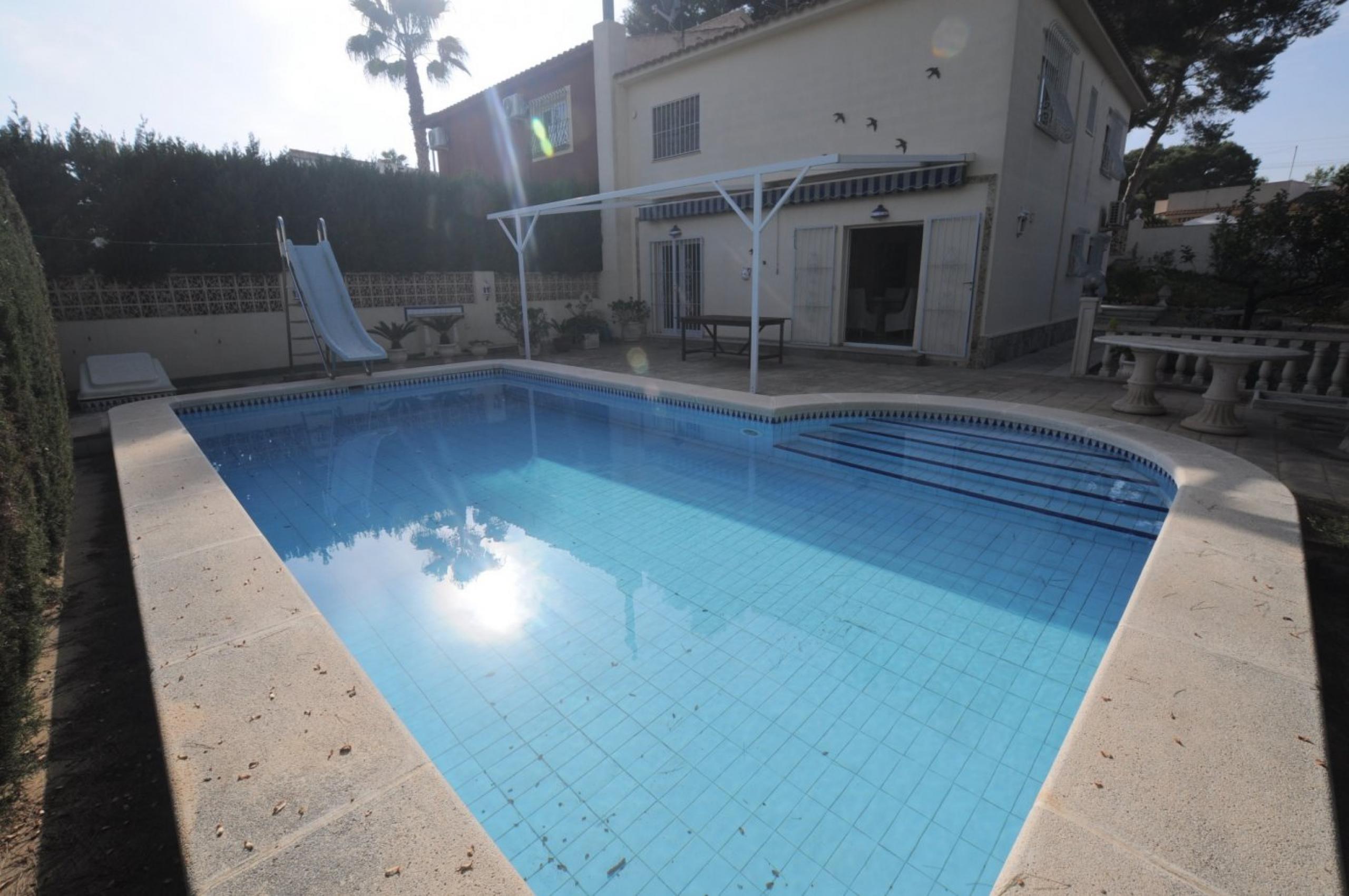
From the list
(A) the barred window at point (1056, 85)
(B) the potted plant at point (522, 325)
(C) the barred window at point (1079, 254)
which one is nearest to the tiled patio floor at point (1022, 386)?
(B) the potted plant at point (522, 325)

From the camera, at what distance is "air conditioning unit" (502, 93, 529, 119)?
15609 mm

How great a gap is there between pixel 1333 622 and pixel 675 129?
12.1 m

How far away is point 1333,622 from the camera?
2.97m

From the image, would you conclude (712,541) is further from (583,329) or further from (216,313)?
(216,313)

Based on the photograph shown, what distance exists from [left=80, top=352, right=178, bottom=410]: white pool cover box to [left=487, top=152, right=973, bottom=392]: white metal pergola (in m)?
5.07

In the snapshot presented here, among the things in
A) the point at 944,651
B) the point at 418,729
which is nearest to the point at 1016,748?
the point at 944,651

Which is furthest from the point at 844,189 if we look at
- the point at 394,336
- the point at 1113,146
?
the point at 1113,146

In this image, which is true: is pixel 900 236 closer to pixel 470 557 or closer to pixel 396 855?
pixel 470 557

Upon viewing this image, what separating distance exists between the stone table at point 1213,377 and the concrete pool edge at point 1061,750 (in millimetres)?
2787

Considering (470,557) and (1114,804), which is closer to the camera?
(1114,804)

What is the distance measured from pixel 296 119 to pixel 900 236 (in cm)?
1287

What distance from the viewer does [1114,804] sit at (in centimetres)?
164

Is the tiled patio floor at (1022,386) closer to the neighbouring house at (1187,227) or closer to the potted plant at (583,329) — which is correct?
the potted plant at (583,329)

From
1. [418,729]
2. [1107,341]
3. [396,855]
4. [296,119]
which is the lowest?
[418,729]
